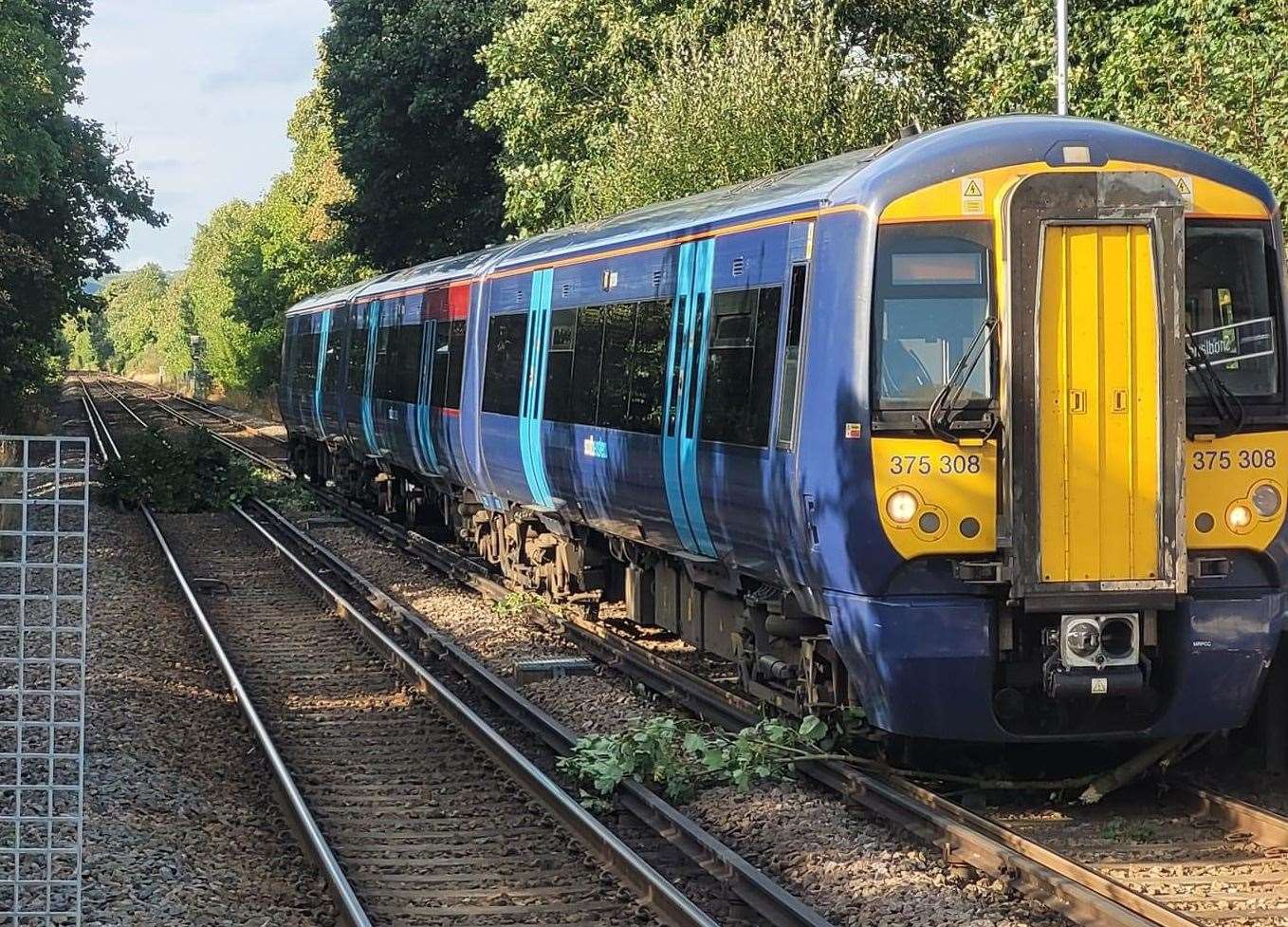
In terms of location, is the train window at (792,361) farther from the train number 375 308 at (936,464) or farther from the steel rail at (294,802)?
the steel rail at (294,802)

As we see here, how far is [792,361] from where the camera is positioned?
8.89 metres

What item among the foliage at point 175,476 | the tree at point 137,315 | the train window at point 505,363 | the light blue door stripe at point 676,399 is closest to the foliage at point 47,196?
the foliage at point 175,476

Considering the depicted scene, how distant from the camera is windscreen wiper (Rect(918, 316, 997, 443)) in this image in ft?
26.1

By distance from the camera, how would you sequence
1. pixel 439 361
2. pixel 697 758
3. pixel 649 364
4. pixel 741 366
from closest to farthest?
pixel 697 758 → pixel 741 366 → pixel 649 364 → pixel 439 361

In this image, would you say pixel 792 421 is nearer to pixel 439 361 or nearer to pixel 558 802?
pixel 558 802

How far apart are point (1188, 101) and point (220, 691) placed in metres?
12.1

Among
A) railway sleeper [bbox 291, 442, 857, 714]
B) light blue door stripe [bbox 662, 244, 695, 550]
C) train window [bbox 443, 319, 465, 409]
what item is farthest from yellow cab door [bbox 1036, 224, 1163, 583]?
train window [bbox 443, 319, 465, 409]

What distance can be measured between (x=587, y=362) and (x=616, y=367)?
2.62 feet

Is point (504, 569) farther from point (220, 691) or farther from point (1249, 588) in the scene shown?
point (1249, 588)

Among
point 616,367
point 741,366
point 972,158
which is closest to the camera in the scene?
point 972,158

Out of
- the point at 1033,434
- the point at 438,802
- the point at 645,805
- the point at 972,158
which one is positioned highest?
the point at 972,158

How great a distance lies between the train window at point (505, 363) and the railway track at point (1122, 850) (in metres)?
6.92

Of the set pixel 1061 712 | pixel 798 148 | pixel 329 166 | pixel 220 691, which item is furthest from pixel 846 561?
pixel 329 166

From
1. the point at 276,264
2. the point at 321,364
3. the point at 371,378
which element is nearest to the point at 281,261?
the point at 276,264
